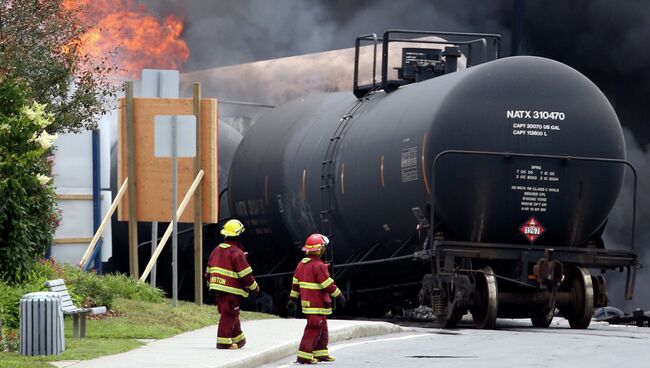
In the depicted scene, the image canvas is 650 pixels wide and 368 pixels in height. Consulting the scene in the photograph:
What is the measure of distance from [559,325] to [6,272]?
29.3 ft

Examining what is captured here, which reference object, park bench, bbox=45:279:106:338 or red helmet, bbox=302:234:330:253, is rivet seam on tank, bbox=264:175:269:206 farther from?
red helmet, bbox=302:234:330:253

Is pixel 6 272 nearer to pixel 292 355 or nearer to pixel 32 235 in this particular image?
pixel 32 235

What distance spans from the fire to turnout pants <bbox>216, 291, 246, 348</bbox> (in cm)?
1895

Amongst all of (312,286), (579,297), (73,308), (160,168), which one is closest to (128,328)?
(73,308)

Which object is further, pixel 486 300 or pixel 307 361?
pixel 486 300

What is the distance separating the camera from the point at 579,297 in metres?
20.4

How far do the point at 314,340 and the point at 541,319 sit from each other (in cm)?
690

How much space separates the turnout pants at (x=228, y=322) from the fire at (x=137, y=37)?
1895cm

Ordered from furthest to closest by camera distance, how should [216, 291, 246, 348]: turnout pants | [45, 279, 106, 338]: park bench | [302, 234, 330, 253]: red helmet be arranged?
1. [45, 279, 106, 338]: park bench
2. [216, 291, 246, 348]: turnout pants
3. [302, 234, 330, 253]: red helmet

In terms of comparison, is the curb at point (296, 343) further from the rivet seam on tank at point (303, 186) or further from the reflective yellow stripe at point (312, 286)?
the rivet seam on tank at point (303, 186)

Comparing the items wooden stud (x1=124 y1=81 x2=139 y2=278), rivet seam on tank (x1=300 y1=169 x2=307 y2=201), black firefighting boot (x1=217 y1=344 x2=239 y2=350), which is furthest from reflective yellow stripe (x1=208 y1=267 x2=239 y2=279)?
rivet seam on tank (x1=300 y1=169 x2=307 y2=201)

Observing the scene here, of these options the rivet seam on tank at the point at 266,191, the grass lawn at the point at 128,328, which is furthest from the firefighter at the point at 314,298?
the rivet seam on tank at the point at 266,191

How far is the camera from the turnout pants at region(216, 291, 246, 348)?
15.4 metres

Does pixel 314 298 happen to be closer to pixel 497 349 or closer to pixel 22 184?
pixel 497 349
